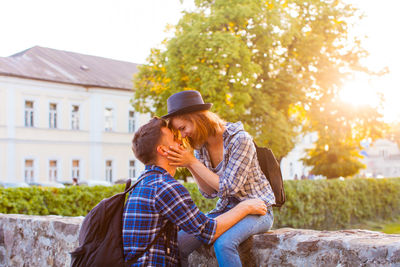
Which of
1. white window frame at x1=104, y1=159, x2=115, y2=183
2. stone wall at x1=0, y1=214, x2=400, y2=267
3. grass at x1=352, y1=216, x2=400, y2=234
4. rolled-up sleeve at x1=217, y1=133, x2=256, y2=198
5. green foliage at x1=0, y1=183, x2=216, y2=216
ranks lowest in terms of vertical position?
grass at x1=352, y1=216, x2=400, y2=234

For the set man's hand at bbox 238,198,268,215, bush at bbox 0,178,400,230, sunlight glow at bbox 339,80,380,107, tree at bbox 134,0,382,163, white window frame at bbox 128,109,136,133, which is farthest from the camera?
white window frame at bbox 128,109,136,133

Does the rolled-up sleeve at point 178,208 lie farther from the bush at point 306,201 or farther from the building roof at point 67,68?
the building roof at point 67,68

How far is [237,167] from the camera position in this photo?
3.99 meters

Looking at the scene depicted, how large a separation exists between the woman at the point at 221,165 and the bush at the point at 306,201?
6.51 m

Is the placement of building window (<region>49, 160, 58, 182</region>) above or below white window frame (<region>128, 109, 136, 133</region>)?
below

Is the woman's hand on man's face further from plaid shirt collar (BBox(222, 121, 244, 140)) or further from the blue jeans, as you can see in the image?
the blue jeans

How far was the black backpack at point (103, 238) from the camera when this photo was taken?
3.43 meters

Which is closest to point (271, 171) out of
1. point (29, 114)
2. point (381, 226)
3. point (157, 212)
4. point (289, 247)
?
point (289, 247)

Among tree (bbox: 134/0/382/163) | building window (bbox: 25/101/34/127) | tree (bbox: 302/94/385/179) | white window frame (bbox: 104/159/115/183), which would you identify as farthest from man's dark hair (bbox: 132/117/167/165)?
white window frame (bbox: 104/159/115/183)

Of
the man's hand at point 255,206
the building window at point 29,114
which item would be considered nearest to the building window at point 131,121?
the building window at point 29,114

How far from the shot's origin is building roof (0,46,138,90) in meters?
38.0

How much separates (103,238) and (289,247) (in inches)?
52.8

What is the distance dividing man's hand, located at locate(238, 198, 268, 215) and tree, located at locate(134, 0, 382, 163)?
63.5ft

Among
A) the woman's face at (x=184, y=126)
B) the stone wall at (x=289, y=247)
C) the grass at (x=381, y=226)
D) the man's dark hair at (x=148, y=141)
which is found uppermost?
the woman's face at (x=184, y=126)
